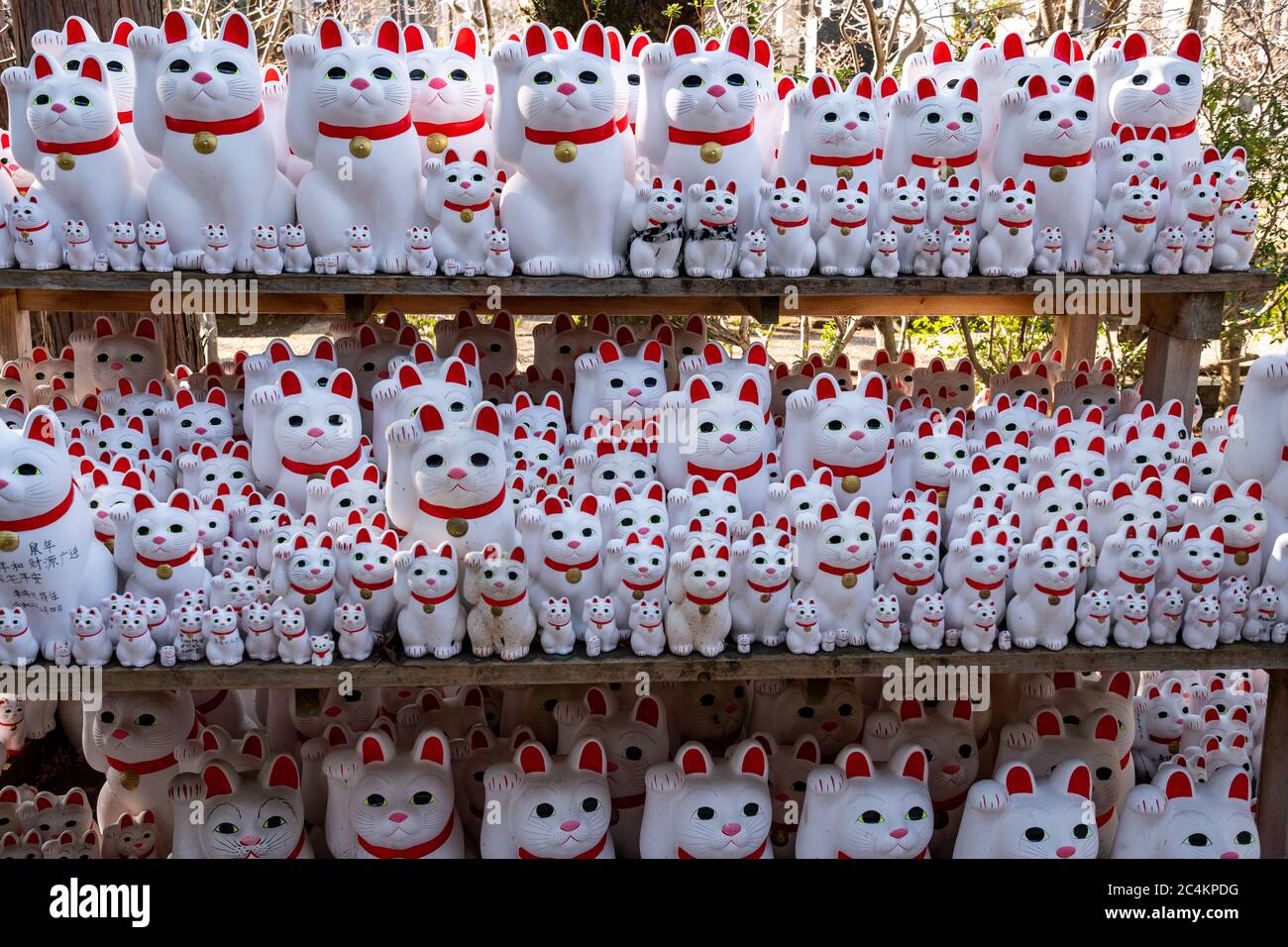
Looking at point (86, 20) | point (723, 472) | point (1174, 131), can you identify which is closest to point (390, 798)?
point (723, 472)

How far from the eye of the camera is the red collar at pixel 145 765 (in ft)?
9.52

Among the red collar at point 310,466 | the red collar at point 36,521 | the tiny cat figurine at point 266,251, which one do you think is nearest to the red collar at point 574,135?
the tiny cat figurine at point 266,251

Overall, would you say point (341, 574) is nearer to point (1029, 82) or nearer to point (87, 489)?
point (87, 489)

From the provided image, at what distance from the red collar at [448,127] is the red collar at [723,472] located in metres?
0.97

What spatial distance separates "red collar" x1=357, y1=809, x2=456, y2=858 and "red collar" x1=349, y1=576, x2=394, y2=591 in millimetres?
635

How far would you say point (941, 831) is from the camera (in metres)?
2.98

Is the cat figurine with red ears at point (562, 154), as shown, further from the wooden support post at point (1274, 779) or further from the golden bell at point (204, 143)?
the wooden support post at point (1274, 779)

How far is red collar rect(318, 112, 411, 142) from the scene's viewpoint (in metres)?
2.52

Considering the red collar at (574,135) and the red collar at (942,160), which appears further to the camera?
the red collar at (942,160)

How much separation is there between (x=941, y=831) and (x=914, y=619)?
775 millimetres

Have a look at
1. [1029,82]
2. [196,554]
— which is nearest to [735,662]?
[196,554]

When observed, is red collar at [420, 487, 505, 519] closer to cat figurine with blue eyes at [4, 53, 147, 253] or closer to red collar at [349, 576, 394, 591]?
red collar at [349, 576, 394, 591]

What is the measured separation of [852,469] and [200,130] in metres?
1.65

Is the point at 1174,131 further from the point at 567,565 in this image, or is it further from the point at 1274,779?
the point at 567,565
